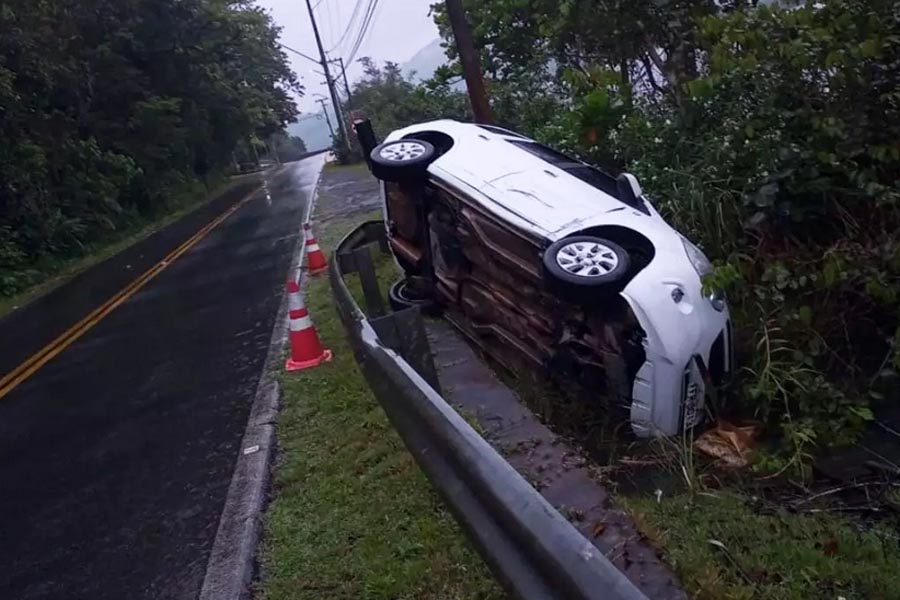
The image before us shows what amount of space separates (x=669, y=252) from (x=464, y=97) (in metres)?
15.7

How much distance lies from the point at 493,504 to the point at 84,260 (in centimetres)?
2193

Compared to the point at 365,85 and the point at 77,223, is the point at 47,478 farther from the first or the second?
the point at 365,85

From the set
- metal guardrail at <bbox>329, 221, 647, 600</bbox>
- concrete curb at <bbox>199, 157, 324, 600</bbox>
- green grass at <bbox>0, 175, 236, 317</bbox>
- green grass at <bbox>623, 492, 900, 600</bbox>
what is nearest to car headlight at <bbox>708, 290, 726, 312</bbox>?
green grass at <bbox>623, 492, 900, 600</bbox>

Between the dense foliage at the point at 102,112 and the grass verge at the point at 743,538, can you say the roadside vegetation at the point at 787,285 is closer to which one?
the grass verge at the point at 743,538

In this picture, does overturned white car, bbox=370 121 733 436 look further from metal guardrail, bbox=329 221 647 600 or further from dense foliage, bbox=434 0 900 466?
metal guardrail, bbox=329 221 647 600

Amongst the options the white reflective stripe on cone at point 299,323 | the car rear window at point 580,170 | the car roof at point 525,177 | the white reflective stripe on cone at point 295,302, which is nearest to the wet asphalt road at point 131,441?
the white reflective stripe on cone at point 299,323

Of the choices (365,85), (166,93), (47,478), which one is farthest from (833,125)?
(365,85)

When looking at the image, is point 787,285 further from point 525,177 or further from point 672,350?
point 525,177

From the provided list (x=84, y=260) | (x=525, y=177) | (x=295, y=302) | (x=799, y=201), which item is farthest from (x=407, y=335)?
(x=84, y=260)

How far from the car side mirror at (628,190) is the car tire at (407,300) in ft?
6.93

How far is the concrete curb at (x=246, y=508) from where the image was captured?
4273 mm

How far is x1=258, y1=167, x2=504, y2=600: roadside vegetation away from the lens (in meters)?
3.83

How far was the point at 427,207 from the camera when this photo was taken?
795cm

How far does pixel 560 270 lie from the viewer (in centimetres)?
545
